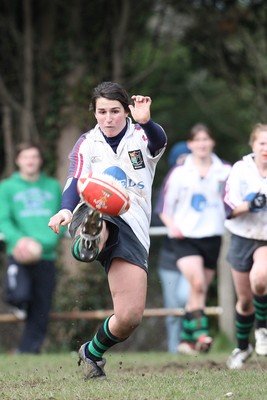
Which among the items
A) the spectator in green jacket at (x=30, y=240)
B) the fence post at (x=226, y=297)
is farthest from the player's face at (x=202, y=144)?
the fence post at (x=226, y=297)

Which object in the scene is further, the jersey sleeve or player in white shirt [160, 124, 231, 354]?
player in white shirt [160, 124, 231, 354]

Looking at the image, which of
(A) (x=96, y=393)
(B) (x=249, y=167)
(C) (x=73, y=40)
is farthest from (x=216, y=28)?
(A) (x=96, y=393)

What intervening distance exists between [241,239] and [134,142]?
6.86ft

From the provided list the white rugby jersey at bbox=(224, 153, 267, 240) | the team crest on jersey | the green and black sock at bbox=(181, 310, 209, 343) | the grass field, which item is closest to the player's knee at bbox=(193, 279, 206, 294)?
the green and black sock at bbox=(181, 310, 209, 343)

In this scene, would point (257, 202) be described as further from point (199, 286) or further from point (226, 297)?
point (226, 297)

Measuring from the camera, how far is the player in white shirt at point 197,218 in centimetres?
1168

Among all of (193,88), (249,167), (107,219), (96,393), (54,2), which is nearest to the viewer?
(96,393)

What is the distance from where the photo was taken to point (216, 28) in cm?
1658

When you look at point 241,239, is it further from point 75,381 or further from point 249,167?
point 75,381

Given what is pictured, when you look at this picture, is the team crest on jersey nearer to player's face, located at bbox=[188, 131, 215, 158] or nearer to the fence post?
player's face, located at bbox=[188, 131, 215, 158]

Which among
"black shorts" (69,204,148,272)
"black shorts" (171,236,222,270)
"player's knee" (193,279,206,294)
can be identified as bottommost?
"player's knee" (193,279,206,294)

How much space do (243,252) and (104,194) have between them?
8.71 feet

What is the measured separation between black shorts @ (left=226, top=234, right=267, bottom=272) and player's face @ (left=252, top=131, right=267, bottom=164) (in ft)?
2.27

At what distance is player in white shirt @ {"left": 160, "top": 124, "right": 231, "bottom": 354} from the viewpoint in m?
11.7
